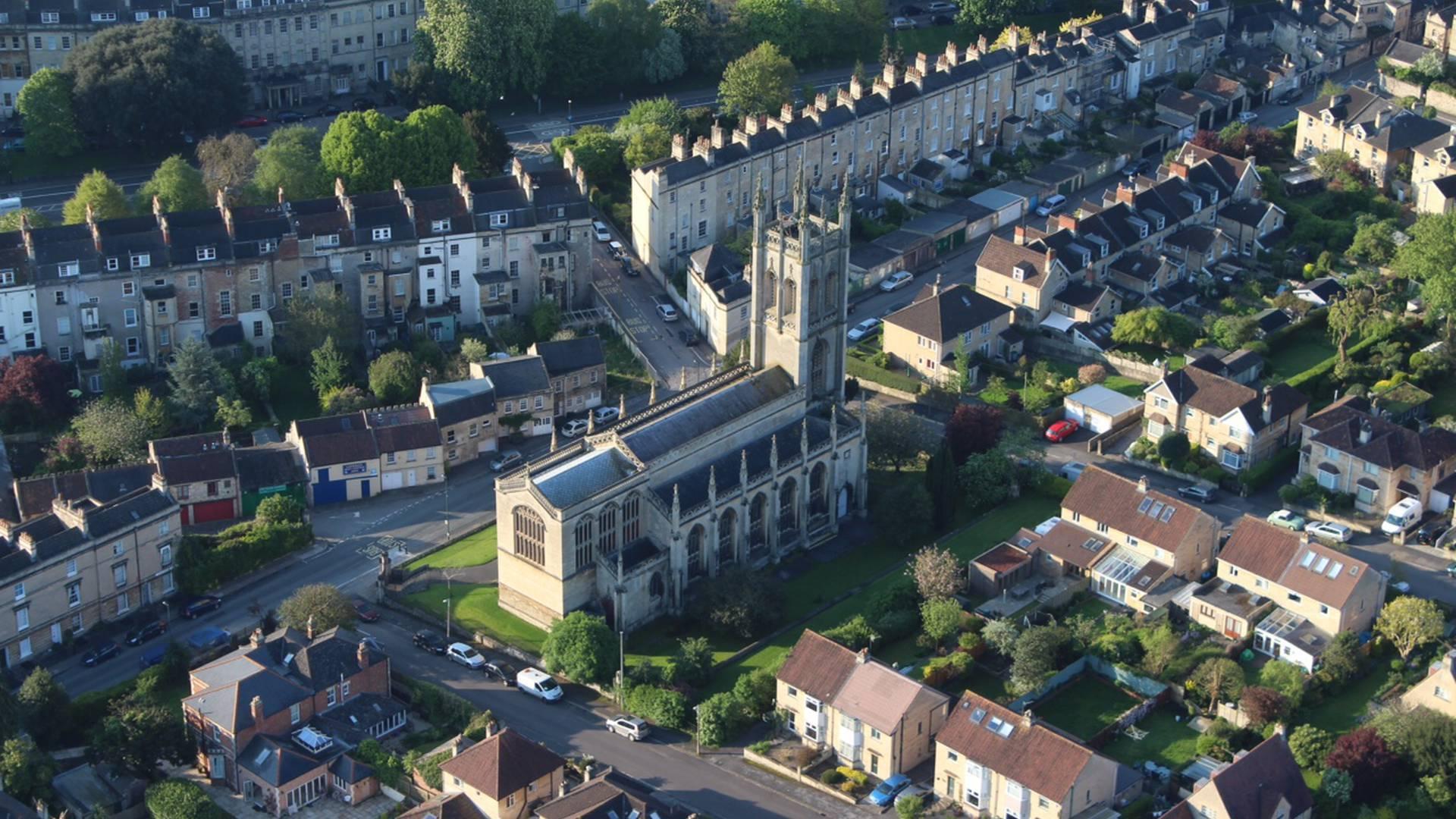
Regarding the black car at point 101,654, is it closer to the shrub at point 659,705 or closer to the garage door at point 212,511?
the garage door at point 212,511

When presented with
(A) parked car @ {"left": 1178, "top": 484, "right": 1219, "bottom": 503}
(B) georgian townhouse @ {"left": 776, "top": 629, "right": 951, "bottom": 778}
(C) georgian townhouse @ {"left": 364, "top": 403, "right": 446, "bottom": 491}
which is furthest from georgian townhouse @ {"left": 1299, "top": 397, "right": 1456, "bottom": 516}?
(C) georgian townhouse @ {"left": 364, "top": 403, "right": 446, "bottom": 491}

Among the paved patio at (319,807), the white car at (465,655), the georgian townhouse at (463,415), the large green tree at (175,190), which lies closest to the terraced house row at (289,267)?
the large green tree at (175,190)

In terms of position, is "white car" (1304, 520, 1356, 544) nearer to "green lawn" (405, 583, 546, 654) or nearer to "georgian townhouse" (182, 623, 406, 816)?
"green lawn" (405, 583, 546, 654)

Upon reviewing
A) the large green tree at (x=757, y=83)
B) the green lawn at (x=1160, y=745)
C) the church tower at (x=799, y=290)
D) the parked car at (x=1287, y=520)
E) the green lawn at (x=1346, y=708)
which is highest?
the large green tree at (x=757, y=83)

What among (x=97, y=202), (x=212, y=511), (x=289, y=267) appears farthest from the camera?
(x=97, y=202)

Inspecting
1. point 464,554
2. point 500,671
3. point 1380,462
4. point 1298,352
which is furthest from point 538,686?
point 1298,352

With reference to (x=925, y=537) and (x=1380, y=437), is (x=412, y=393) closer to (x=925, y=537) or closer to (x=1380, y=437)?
(x=925, y=537)

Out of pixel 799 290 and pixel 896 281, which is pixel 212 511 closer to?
pixel 799 290
